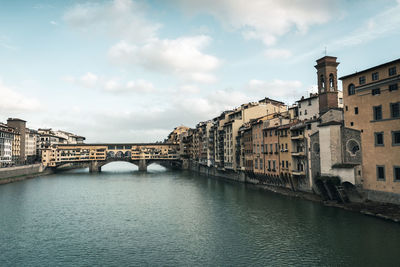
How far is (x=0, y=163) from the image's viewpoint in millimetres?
99938

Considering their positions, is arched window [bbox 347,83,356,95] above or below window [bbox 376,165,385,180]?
above

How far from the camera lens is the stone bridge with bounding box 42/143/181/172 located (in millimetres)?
122294

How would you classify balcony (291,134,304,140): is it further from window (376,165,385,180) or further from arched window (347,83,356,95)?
window (376,165,385,180)

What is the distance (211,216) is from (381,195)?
75.0 feet

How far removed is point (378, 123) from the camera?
39.7 meters

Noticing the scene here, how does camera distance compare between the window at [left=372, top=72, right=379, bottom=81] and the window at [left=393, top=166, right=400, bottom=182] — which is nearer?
the window at [left=393, top=166, right=400, bottom=182]

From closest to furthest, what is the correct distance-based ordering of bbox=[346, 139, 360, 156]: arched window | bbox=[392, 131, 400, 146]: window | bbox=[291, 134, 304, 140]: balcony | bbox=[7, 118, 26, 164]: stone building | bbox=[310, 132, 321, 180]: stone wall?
1. bbox=[392, 131, 400, 146]: window
2. bbox=[346, 139, 360, 156]: arched window
3. bbox=[310, 132, 321, 180]: stone wall
4. bbox=[291, 134, 304, 140]: balcony
5. bbox=[7, 118, 26, 164]: stone building

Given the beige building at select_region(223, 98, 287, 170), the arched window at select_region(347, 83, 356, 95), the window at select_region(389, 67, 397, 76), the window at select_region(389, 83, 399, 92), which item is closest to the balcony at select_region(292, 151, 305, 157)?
the arched window at select_region(347, 83, 356, 95)

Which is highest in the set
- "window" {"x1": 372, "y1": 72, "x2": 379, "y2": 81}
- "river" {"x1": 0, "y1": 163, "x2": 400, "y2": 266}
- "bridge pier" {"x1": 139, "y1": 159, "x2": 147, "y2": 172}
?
"window" {"x1": 372, "y1": 72, "x2": 379, "y2": 81}

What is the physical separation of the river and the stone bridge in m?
74.3

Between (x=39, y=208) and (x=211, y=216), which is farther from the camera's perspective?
(x=39, y=208)

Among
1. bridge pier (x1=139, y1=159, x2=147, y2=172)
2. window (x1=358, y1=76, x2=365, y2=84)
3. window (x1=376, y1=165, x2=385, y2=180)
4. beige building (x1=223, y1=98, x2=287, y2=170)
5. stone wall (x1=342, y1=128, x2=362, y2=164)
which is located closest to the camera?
window (x1=376, y1=165, x2=385, y2=180)

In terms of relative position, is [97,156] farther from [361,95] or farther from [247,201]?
[361,95]

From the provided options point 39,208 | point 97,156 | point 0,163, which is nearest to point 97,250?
point 39,208
